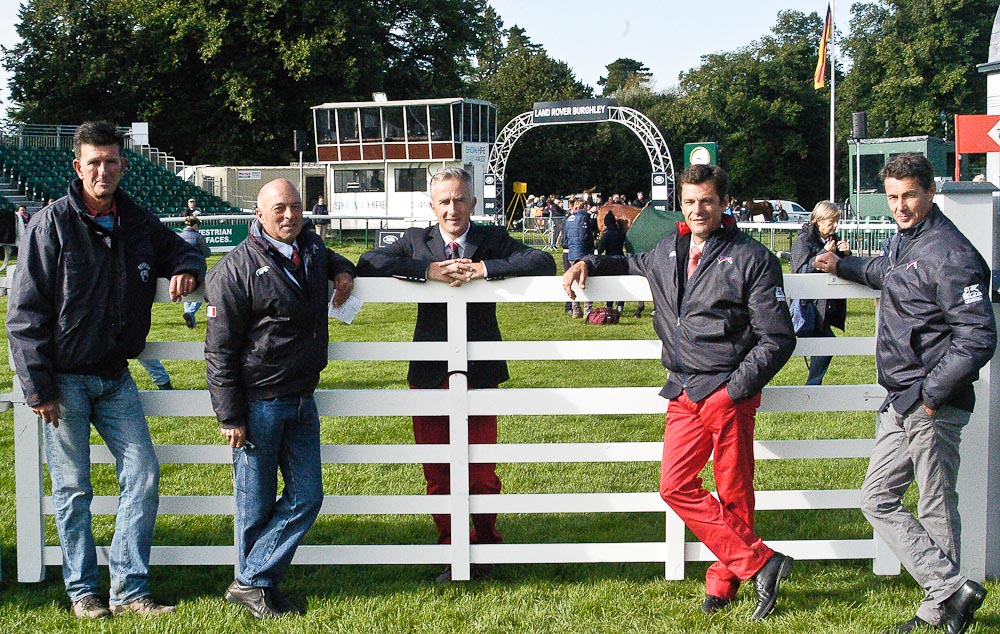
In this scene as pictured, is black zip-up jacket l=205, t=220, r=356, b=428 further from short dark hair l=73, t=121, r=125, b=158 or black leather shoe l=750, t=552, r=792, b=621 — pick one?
black leather shoe l=750, t=552, r=792, b=621

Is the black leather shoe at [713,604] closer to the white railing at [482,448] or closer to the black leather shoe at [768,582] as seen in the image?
the black leather shoe at [768,582]

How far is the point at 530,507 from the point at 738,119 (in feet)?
224

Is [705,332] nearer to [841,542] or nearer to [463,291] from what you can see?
[463,291]

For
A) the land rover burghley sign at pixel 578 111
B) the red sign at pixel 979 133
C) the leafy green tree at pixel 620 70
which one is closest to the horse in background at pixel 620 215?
the red sign at pixel 979 133

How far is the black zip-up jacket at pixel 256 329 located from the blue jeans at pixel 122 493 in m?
0.51

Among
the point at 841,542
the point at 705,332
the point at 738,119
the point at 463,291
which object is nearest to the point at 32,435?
the point at 463,291

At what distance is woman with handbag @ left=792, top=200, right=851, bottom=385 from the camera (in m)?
8.98

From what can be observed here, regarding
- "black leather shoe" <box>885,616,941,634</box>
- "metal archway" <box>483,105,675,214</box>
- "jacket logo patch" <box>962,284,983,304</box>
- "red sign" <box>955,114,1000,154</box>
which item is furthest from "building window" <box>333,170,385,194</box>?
"jacket logo patch" <box>962,284,983,304</box>

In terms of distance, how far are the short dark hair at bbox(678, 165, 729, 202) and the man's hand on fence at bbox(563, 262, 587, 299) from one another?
2.06 ft

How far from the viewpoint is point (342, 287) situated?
4.73 metres

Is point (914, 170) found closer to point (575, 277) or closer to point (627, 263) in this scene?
point (627, 263)

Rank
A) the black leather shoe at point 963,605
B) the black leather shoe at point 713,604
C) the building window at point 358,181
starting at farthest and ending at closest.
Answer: the building window at point 358,181 → the black leather shoe at point 713,604 → the black leather shoe at point 963,605

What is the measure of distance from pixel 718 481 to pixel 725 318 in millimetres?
718

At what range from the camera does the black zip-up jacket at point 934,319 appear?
13.3 ft
